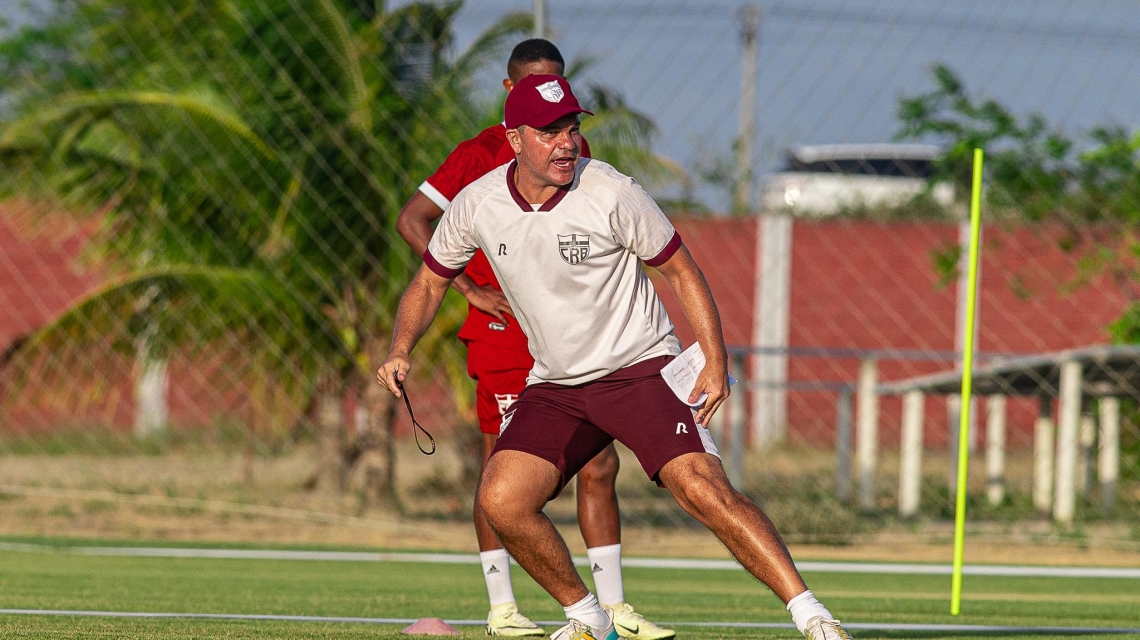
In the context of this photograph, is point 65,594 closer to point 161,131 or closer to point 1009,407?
point 161,131

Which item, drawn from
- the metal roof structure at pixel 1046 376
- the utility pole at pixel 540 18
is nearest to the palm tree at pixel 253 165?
the utility pole at pixel 540 18

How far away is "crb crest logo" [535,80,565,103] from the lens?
443 centimetres

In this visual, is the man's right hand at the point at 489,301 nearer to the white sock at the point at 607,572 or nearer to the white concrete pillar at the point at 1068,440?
the white sock at the point at 607,572

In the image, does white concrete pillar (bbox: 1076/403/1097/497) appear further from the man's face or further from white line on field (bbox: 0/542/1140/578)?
the man's face

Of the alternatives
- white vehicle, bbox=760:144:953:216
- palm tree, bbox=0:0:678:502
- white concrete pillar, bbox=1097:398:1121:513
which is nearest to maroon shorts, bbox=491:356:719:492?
white vehicle, bbox=760:144:953:216

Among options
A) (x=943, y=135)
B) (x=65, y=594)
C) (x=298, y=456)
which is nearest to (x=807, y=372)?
(x=943, y=135)

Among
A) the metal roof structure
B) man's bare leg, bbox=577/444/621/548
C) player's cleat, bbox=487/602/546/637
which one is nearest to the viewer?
player's cleat, bbox=487/602/546/637

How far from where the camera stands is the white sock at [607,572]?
17.8 feet

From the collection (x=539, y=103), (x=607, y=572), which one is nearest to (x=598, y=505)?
(x=607, y=572)

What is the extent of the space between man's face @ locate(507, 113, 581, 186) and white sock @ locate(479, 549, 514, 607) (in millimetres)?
1732

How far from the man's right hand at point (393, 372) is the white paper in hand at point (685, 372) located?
82 centimetres

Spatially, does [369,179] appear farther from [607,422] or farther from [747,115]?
[607,422]

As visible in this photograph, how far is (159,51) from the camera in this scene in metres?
11.6

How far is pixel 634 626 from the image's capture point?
5211 millimetres
